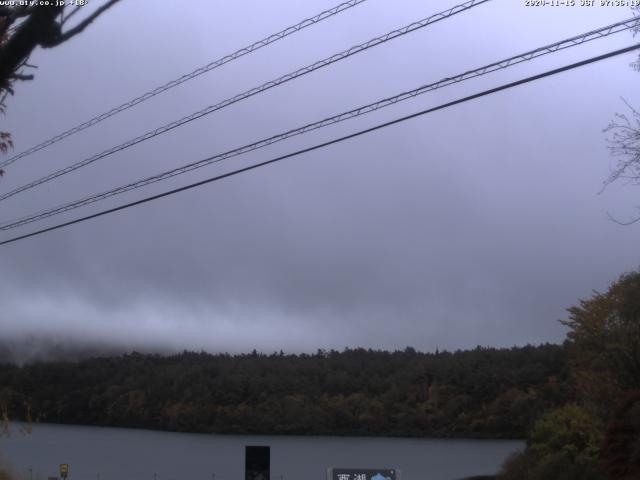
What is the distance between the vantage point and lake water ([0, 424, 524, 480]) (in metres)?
42.7

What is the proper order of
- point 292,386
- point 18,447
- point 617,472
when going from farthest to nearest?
1. point 292,386
2. point 18,447
3. point 617,472

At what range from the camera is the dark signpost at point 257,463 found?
16.8 metres

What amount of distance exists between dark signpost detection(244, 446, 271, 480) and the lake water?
81.0 ft

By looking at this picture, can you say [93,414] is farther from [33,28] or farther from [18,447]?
[33,28]

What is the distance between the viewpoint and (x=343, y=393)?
55719mm

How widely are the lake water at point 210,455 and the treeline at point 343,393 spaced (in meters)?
1.52

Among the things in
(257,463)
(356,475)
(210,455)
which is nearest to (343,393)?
(210,455)

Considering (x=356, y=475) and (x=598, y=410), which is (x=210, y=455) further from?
(x=356, y=475)

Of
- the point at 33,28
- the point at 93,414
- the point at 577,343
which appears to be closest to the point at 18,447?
the point at 93,414

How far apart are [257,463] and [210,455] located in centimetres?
2989

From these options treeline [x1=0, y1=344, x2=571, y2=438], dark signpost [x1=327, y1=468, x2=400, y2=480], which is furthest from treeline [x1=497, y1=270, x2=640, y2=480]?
treeline [x1=0, y1=344, x2=571, y2=438]

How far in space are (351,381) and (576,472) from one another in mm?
33986

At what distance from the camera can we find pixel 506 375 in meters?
51.6

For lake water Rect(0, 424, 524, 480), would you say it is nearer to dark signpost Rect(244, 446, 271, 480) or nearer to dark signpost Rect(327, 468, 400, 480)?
dark signpost Rect(327, 468, 400, 480)
